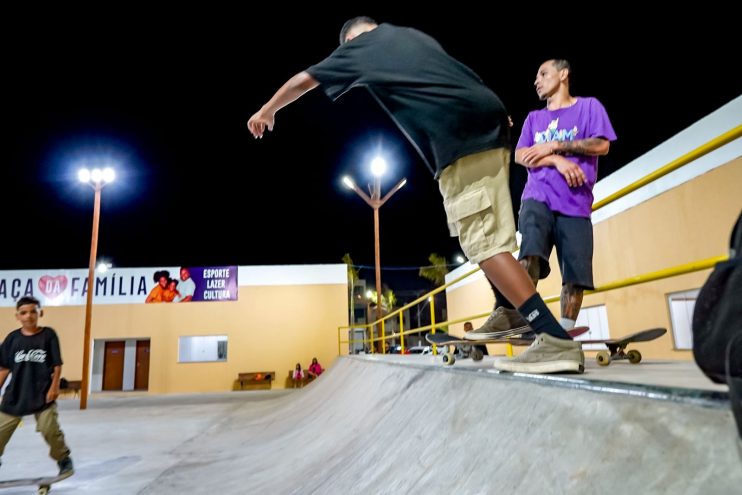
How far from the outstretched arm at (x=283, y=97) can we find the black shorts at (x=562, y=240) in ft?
5.51

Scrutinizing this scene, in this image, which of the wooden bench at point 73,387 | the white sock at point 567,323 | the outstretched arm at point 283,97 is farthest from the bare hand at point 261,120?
the wooden bench at point 73,387

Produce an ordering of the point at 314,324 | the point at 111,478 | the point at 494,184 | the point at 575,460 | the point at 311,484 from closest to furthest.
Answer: the point at 575,460 → the point at 494,184 → the point at 311,484 → the point at 111,478 → the point at 314,324

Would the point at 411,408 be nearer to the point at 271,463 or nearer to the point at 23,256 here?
the point at 271,463

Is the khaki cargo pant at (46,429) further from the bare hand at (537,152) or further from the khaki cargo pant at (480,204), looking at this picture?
the bare hand at (537,152)

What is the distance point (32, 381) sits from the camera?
15.8ft

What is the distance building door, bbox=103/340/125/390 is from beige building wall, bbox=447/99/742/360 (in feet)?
65.7

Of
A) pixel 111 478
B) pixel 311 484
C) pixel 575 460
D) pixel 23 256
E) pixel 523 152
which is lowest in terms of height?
pixel 111 478

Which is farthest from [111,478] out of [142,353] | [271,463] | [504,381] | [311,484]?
[142,353]

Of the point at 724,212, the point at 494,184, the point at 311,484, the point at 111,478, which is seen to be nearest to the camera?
the point at 494,184

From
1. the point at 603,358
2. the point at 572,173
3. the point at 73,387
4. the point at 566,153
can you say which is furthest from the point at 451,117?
the point at 73,387

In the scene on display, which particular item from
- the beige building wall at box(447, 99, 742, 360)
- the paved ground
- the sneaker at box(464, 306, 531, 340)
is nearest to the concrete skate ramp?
the paved ground

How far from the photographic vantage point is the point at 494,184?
242 centimetres

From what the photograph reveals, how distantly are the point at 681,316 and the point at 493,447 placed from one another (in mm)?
8727

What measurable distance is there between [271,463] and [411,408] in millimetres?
1869
